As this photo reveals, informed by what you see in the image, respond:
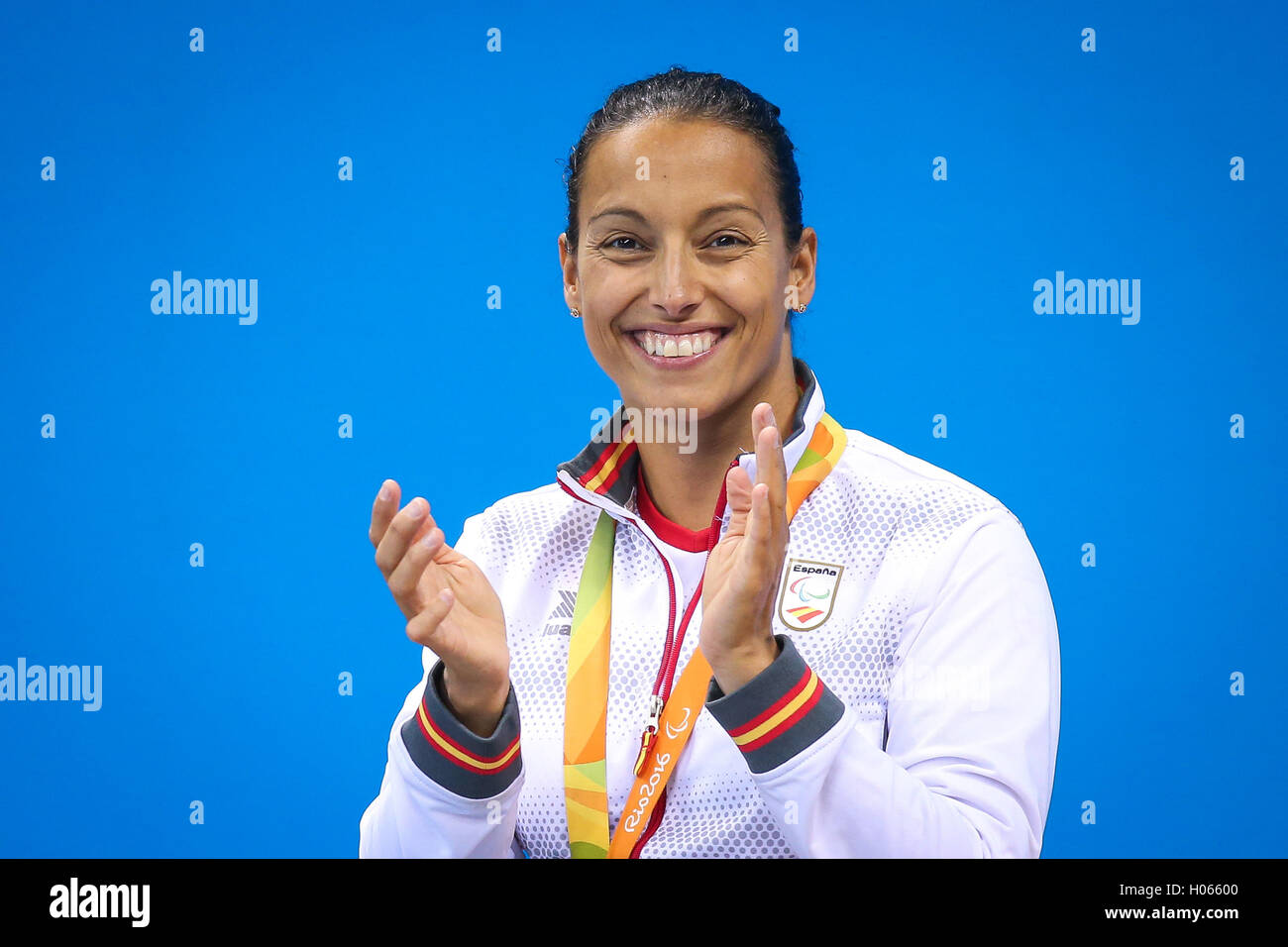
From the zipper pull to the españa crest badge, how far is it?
23cm

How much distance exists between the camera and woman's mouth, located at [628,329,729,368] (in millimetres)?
2078

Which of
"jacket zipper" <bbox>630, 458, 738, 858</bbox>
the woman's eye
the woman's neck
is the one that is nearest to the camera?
"jacket zipper" <bbox>630, 458, 738, 858</bbox>

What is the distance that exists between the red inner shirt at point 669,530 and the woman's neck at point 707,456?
0.6 inches

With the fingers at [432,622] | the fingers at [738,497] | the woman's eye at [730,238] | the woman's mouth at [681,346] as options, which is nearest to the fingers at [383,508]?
the fingers at [432,622]

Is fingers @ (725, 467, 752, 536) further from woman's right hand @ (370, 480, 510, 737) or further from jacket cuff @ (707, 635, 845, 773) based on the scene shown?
woman's right hand @ (370, 480, 510, 737)

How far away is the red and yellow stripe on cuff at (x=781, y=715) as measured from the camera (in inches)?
63.9

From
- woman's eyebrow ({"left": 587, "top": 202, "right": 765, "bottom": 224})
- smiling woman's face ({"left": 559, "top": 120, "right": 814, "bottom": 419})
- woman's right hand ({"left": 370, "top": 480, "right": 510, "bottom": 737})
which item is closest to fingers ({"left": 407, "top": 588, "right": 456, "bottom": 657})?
woman's right hand ({"left": 370, "top": 480, "right": 510, "bottom": 737})

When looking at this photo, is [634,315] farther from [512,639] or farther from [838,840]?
[838,840]

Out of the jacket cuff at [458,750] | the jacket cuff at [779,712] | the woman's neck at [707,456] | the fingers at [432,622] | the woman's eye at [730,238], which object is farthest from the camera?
the woman's neck at [707,456]

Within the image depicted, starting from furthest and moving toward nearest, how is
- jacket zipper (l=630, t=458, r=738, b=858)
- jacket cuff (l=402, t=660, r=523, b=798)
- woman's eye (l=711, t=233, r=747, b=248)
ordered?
Result: woman's eye (l=711, t=233, r=747, b=248) → jacket zipper (l=630, t=458, r=738, b=858) → jacket cuff (l=402, t=660, r=523, b=798)

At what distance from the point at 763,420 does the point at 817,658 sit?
17.0 inches

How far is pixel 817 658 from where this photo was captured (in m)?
1.94

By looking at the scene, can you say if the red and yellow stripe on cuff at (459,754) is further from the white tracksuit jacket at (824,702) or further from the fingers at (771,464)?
the fingers at (771,464)
